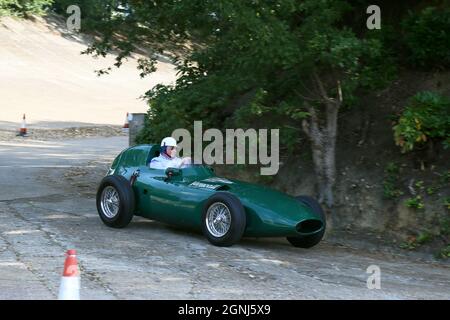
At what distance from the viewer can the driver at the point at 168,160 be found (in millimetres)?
10156

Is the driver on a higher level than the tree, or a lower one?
lower

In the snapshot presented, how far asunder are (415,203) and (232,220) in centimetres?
300

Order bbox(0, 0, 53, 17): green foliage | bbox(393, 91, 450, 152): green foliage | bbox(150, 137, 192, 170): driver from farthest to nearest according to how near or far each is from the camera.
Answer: bbox(0, 0, 53, 17): green foliage
bbox(150, 137, 192, 170): driver
bbox(393, 91, 450, 152): green foliage

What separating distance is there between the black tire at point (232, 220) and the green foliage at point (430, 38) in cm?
477

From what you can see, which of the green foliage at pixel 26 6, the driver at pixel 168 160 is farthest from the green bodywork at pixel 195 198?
the green foliage at pixel 26 6

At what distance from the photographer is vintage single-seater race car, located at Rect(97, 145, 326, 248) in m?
8.76

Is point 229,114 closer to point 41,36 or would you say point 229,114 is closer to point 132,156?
point 132,156

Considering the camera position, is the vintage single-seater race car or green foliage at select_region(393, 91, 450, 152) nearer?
the vintage single-seater race car

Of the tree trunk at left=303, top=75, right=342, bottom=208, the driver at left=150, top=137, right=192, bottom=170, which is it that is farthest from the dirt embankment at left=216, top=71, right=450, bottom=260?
the driver at left=150, top=137, right=192, bottom=170

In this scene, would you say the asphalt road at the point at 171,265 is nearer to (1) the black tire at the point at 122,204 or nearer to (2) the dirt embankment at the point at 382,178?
(1) the black tire at the point at 122,204

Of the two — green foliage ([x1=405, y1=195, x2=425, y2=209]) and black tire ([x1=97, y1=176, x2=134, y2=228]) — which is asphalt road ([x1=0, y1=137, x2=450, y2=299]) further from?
green foliage ([x1=405, y1=195, x2=425, y2=209])

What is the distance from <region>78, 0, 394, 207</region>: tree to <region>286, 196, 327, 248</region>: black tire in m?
1.43

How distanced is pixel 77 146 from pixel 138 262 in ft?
55.1

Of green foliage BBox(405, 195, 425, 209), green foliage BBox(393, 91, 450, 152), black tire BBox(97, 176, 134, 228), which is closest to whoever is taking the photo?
black tire BBox(97, 176, 134, 228)
